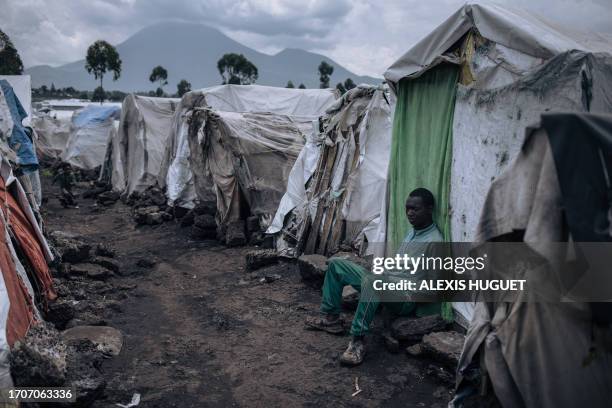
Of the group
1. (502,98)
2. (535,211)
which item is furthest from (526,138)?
(502,98)

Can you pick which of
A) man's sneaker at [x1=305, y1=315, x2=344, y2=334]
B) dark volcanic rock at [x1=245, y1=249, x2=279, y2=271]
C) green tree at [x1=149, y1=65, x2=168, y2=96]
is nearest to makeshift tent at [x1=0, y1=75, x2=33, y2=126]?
dark volcanic rock at [x1=245, y1=249, x2=279, y2=271]

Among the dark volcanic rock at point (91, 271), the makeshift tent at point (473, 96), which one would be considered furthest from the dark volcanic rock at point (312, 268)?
the dark volcanic rock at point (91, 271)

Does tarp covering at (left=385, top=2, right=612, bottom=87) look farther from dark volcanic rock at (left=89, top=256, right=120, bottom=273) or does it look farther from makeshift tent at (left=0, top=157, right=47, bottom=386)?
dark volcanic rock at (left=89, top=256, right=120, bottom=273)

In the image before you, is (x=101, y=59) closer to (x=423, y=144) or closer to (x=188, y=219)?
(x=188, y=219)

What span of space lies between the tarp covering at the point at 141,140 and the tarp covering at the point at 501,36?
9.39 meters

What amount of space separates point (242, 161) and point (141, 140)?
5177mm

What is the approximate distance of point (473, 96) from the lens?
13.5 ft

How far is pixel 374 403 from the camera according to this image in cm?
357

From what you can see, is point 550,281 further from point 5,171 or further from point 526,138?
point 5,171

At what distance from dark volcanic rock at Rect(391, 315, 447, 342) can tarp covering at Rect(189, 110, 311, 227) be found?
4643 mm

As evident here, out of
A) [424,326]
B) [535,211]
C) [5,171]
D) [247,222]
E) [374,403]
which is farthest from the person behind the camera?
[247,222]

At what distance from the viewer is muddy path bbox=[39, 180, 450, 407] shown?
3.70m

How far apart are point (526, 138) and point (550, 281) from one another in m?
0.66

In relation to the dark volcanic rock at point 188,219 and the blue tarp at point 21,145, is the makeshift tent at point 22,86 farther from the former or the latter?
the dark volcanic rock at point 188,219
